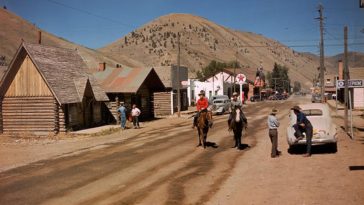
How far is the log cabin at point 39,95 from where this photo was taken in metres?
31.6

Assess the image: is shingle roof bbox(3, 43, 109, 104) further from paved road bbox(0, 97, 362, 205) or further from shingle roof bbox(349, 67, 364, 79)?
shingle roof bbox(349, 67, 364, 79)

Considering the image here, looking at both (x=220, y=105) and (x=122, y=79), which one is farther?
(x=220, y=105)

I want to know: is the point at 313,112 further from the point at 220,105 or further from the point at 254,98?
the point at 254,98

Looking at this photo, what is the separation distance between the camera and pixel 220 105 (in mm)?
48344

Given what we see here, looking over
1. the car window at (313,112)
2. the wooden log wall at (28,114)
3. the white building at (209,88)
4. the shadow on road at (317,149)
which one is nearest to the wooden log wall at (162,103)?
the white building at (209,88)

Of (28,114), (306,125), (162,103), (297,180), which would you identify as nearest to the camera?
(297,180)

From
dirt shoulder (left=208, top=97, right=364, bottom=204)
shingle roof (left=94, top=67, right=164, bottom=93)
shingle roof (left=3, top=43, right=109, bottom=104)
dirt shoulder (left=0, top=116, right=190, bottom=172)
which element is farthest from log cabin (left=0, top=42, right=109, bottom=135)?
dirt shoulder (left=208, top=97, right=364, bottom=204)

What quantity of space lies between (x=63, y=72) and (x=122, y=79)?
841 centimetres

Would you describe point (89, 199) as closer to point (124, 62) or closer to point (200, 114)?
point (200, 114)

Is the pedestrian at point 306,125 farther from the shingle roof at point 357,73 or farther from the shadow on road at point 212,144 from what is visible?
the shingle roof at point 357,73

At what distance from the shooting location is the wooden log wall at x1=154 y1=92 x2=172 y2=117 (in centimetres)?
5197

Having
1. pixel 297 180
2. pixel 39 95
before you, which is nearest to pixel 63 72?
pixel 39 95

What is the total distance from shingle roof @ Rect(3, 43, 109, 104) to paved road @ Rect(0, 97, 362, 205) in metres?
11.5

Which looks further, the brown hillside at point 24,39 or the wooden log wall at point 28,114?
the brown hillside at point 24,39
